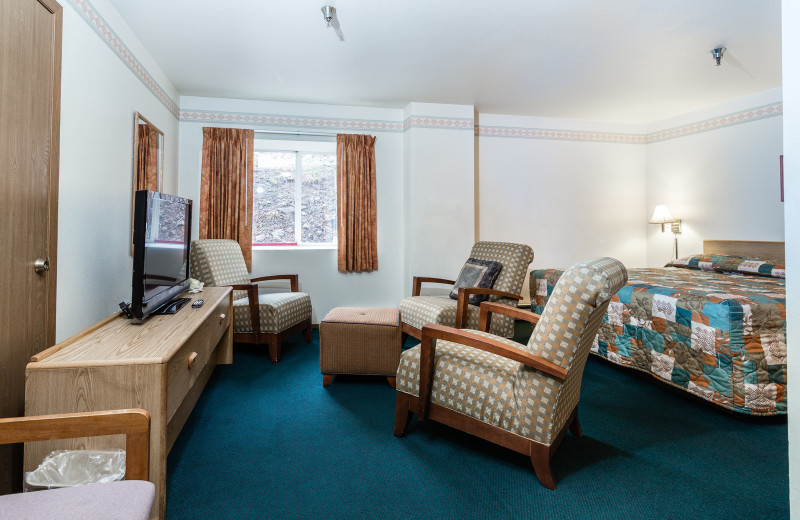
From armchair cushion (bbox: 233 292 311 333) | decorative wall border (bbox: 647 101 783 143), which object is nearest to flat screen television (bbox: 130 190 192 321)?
armchair cushion (bbox: 233 292 311 333)

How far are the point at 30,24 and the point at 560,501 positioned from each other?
2850 millimetres

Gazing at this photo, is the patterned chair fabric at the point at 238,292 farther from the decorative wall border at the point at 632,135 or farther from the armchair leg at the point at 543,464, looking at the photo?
the decorative wall border at the point at 632,135

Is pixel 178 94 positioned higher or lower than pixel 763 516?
higher

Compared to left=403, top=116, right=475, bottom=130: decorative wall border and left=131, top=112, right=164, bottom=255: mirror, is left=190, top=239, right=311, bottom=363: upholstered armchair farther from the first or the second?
left=403, top=116, right=475, bottom=130: decorative wall border

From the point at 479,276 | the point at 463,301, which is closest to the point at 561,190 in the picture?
the point at 479,276

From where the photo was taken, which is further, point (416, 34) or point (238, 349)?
point (238, 349)

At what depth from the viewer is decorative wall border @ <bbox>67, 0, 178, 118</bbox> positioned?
2.12 m

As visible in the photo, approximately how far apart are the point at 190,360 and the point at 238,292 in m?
2.10

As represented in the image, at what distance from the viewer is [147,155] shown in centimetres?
306

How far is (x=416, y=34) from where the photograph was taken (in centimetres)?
281

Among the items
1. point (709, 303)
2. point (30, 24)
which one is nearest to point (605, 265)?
point (709, 303)

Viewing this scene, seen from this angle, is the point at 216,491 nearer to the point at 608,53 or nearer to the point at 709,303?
the point at 709,303

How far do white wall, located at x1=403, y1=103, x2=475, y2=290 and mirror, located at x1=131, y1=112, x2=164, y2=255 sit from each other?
2417mm

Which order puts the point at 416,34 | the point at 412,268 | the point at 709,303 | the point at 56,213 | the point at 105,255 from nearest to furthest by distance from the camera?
the point at 56,213 → the point at 709,303 → the point at 105,255 → the point at 416,34 → the point at 412,268
